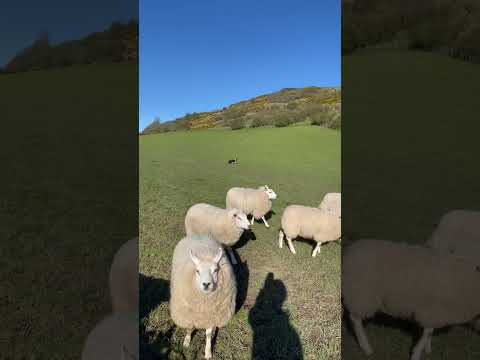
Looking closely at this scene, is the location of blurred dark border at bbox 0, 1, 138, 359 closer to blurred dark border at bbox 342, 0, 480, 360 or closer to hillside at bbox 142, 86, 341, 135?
blurred dark border at bbox 342, 0, 480, 360

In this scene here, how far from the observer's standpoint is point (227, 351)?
2.33m

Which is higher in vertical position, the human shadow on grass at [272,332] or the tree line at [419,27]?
the tree line at [419,27]

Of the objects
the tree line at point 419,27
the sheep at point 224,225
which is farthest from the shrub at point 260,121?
the sheep at point 224,225

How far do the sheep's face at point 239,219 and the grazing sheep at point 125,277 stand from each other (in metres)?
1.78

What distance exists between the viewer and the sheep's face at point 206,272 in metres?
1.93

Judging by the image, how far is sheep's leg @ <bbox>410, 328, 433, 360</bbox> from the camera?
2014mm

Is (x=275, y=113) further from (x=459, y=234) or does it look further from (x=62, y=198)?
(x=62, y=198)

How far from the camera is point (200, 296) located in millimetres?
2127

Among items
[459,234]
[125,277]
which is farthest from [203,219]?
[459,234]

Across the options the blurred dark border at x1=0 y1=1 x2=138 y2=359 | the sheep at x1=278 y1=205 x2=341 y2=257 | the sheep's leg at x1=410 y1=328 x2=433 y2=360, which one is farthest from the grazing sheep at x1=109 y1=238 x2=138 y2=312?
the sheep at x1=278 y1=205 x2=341 y2=257

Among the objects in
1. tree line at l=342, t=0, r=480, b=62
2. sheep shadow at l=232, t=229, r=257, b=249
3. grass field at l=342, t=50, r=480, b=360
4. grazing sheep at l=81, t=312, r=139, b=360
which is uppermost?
tree line at l=342, t=0, r=480, b=62

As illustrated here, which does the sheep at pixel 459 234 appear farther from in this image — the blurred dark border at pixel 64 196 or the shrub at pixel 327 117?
the shrub at pixel 327 117

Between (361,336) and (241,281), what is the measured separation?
140 centimetres

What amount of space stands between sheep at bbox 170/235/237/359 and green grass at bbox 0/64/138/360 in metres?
0.62
